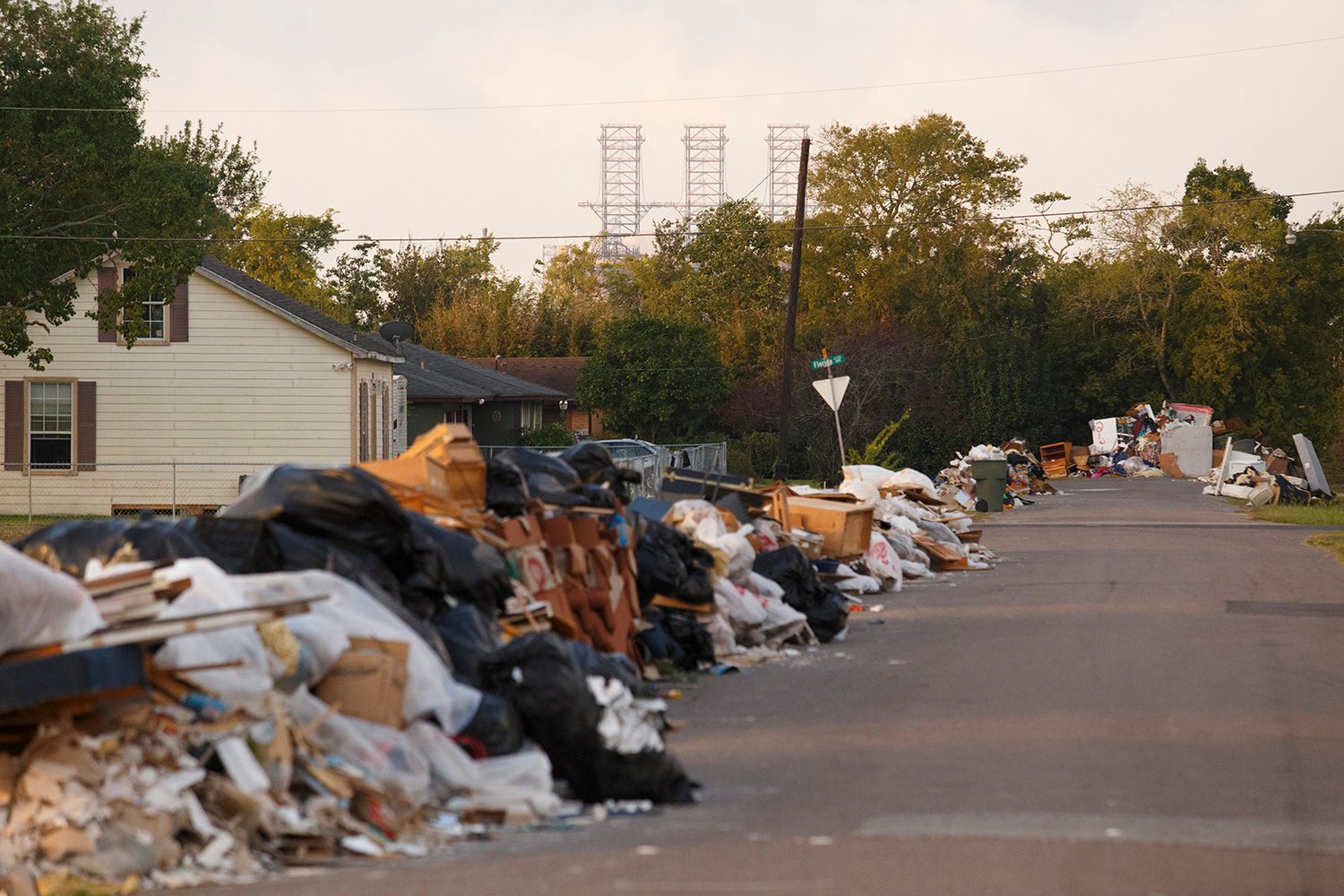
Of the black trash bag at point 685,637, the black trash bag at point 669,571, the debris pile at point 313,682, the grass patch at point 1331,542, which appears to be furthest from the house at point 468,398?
Answer: the debris pile at point 313,682

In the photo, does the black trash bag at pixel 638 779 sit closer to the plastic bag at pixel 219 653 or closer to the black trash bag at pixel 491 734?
the black trash bag at pixel 491 734

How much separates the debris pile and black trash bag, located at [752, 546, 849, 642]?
2.64m

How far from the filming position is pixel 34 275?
27.1 metres

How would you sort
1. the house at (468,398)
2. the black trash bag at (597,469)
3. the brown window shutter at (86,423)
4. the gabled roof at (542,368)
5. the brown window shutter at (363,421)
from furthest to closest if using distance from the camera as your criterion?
the gabled roof at (542,368)
the house at (468,398)
the brown window shutter at (363,421)
the brown window shutter at (86,423)
the black trash bag at (597,469)

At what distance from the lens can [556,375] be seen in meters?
59.8

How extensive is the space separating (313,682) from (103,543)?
1517 mm

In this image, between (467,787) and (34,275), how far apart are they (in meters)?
23.4

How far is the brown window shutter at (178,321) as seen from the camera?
3075 centimetres

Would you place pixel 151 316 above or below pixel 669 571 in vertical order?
above

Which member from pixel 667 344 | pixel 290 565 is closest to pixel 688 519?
pixel 290 565

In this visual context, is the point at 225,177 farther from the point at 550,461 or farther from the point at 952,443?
the point at 550,461

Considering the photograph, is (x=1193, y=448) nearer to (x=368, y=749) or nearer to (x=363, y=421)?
(x=363, y=421)

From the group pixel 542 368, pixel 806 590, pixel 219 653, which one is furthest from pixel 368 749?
pixel 542 368

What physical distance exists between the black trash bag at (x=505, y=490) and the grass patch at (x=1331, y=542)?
14129mm
